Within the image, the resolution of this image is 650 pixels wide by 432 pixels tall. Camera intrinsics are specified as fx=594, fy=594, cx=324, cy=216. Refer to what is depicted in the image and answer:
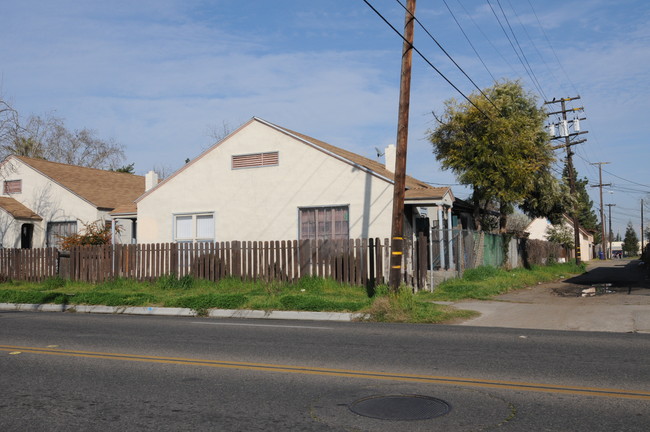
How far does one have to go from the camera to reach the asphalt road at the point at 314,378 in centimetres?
516

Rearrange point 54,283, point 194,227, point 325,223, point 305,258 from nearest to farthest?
1. point 305,258
2. point 325,223
3. point 54,283
4. point 194,227

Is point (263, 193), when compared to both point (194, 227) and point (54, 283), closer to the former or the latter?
point (194, 227)

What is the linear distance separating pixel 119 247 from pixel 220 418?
1659 centimetres

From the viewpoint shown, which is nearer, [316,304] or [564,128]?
[316,304]

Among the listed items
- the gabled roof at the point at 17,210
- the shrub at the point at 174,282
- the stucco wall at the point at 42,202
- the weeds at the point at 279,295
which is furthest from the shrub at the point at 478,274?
the gabled roof at the point at 17,210

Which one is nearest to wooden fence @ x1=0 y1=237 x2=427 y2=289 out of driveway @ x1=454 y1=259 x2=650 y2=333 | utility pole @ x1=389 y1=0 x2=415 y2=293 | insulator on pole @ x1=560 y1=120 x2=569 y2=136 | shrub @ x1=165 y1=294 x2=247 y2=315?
utility pole @ x1=389 y1=0 x2=415 y2=293

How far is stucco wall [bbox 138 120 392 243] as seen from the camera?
768 inches

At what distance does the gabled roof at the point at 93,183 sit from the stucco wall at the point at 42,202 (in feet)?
0.87

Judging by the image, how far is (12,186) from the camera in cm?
2848

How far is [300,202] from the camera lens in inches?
811

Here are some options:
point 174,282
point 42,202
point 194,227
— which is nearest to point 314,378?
point 174,282

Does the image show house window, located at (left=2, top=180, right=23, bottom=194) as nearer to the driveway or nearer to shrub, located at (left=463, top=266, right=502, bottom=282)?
shrub, located at (left=463, top=266, right=502, bottom=282)

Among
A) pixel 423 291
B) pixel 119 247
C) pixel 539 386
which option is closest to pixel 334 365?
pixel 539 386

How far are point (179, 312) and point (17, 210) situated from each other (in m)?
15.5
